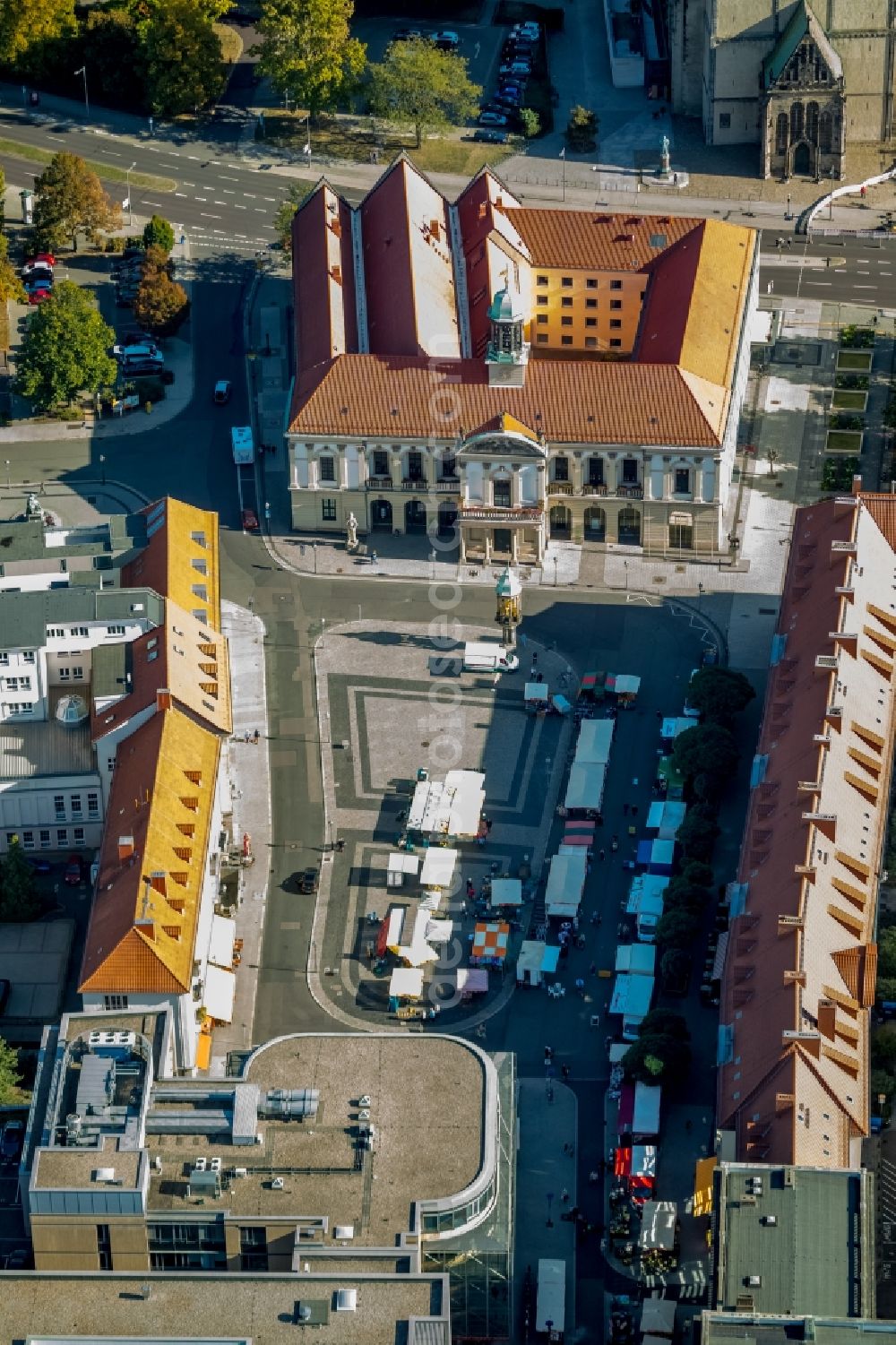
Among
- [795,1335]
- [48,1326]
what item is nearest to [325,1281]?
[48,1326]

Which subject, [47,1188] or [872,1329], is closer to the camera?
[872,1329]

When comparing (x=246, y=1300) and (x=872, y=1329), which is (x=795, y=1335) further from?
(x=246, y=1300)

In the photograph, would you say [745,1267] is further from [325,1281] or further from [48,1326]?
[48,1326]

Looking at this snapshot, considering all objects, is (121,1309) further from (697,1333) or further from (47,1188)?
(697,1333)

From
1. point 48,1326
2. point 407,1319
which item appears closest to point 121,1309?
point 48,1326

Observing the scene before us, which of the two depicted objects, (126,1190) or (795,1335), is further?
(126,1190)
